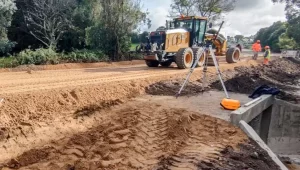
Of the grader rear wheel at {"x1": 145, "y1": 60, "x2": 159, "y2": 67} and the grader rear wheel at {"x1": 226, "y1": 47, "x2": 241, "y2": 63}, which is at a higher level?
the grader rear wheel at {"x1": 226, "y1": 47, "x2": 241, "y2": 63}

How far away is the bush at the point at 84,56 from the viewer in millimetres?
18156

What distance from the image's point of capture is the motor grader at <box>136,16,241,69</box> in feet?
50.3

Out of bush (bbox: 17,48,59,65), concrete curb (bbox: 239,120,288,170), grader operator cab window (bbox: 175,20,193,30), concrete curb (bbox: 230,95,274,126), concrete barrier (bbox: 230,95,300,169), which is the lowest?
concrete barrier (bbox: 230,95,300,169)

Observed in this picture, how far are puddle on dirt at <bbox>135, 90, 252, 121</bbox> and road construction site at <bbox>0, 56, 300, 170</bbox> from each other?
1.1 inches

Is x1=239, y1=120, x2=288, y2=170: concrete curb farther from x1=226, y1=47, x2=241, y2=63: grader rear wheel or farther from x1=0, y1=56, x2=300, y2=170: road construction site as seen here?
x1=226, y1=47, x2=241, y2=63: grader rear wheel

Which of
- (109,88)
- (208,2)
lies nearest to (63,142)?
(109,88)

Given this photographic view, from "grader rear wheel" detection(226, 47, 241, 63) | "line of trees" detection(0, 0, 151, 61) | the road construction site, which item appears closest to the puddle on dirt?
the road construction site

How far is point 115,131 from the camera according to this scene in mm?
6555

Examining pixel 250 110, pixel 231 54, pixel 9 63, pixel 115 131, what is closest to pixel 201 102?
pixel 250 110

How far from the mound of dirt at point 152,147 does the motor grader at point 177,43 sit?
8.11m

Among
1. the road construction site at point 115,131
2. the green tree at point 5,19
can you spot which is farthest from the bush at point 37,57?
the road construction site at point 115,131

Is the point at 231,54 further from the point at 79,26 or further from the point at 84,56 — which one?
the point at 79,26

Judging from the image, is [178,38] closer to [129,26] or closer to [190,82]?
[190,82]

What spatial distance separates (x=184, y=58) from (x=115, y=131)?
29.8 ft
